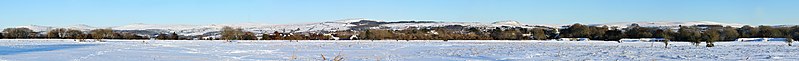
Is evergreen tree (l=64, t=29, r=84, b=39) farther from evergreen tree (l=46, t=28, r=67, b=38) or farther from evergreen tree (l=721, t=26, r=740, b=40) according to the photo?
evergreen tree (l=721, t=26, r=740, b=40)

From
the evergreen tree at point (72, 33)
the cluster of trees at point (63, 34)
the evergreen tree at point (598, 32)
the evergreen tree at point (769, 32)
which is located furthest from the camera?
the evergreen tree at point (598, 32)

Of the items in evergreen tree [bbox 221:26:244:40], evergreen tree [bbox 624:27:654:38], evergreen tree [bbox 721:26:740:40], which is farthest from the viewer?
evergreen tree [bbox 624:27:654:38]

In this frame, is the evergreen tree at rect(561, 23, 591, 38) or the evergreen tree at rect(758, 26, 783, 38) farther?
the evergreen tree at rect(561, 23, 591, 38)

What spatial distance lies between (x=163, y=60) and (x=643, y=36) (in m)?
51.1

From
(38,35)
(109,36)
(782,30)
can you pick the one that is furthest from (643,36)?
(38,35)

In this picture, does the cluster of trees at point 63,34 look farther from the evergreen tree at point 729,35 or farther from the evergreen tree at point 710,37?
the evergreen tree at point 729,35

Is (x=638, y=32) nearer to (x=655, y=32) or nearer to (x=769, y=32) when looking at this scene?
(x=655, y=32)

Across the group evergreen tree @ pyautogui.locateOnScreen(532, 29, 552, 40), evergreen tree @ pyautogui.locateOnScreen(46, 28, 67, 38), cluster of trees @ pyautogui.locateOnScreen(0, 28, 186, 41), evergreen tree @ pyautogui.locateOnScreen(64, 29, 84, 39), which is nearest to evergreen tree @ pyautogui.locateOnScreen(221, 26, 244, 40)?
cluster of trees @ pyautogui.locateOnScreen(0, 28, 186, 41)

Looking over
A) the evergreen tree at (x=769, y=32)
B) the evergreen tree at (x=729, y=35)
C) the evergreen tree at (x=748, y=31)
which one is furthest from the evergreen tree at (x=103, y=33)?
the evergreen tree at (x=769, y=32)

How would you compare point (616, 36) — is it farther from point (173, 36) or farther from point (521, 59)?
point (521, 59)

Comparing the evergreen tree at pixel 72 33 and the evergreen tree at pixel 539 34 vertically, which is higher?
the evergreen tree at pixel 72 33

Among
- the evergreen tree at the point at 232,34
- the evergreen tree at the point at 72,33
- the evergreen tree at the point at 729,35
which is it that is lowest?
the evergreen tree at the point at 729,35

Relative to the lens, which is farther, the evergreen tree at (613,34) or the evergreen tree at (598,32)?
the evergreen tree at (598,32)

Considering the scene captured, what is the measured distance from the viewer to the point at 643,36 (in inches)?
2325
